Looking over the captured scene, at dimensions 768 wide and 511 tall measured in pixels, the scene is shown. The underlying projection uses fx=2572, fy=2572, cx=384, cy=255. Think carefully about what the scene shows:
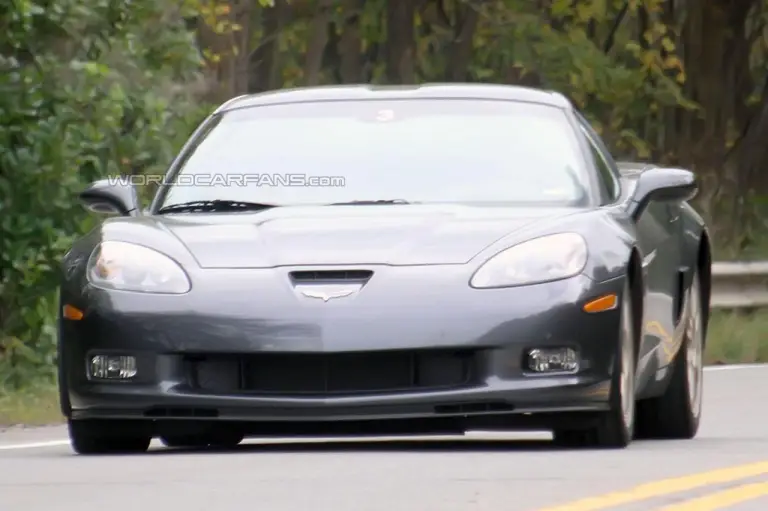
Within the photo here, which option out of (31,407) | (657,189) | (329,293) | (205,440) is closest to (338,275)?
(329,293)

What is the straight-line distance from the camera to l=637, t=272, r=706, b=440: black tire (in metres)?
10.2

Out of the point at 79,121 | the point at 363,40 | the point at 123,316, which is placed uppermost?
the point at 123,316

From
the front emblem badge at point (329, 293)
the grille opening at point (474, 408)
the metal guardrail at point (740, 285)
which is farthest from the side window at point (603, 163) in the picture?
the metal guardrail at point (740, 285)

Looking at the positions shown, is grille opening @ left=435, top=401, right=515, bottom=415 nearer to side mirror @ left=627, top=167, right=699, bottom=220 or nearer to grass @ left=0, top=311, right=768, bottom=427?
side mirror @ left=627, top=167, right=699, bottom=220

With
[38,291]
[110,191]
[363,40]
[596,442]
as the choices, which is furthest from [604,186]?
[363,40]

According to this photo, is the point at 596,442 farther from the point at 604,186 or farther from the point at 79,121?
the point at 79,121

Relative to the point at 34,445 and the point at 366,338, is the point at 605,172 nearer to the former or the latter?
the point at 366,338

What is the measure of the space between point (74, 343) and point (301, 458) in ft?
3.23

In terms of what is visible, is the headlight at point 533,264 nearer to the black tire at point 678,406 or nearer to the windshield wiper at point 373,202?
the windshield wiper at point 373,202

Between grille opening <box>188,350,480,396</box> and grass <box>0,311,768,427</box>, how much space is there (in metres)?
3.27

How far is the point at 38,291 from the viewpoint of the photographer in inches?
605

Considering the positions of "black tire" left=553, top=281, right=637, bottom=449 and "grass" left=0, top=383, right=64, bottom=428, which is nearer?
"black tire" left=553, top=281, right=637, bottom=449

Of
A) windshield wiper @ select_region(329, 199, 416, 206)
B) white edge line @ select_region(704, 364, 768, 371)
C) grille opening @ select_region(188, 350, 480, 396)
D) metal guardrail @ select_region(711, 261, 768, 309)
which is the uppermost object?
windshield wiper @ select_region(329, 199, 416, 206)

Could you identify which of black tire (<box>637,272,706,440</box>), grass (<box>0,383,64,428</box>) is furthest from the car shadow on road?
grass (<box>0,383,64,428</box>)
